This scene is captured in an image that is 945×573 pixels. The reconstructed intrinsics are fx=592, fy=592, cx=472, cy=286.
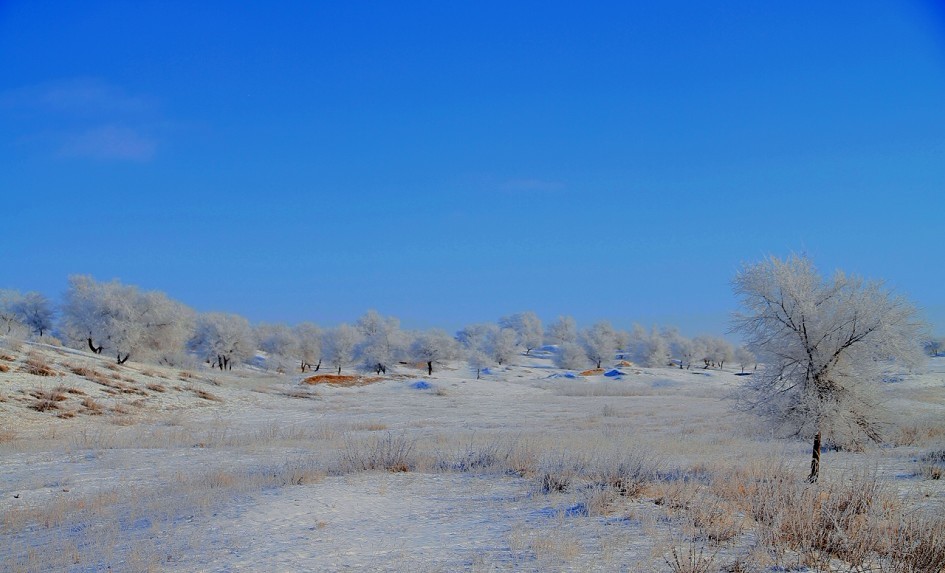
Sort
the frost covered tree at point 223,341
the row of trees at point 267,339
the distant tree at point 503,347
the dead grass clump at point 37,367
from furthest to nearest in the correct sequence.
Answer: the distant tree at point 503,347 < the frost covered tree at point 223,341 < the row of trees at point 267,339 < the dead grass clump at point 37,367

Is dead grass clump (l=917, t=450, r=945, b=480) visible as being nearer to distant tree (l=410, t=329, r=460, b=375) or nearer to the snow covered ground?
the snow covered ground

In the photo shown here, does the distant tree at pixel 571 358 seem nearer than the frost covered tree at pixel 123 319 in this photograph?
No

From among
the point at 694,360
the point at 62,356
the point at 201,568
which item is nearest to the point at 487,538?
the point at 201,568

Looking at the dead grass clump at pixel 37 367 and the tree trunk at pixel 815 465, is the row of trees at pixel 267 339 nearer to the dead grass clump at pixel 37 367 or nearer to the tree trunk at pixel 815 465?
the tree trunk at pixel 815 465

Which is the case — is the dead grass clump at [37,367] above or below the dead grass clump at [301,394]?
above

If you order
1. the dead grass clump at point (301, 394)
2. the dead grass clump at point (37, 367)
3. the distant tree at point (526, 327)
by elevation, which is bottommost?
the dead grass clump at point (301, 394)

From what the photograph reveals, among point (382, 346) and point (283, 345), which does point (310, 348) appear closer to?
point (283, 345)

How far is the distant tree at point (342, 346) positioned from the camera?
80.3 metres

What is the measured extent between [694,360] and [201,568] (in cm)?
11343

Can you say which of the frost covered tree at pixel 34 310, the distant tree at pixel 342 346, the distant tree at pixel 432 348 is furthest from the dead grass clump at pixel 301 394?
the frost covered tree at pixel 34 310

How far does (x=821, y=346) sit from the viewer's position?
1098 cm

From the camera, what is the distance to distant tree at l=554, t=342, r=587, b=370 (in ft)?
296

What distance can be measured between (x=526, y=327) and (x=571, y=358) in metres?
65.3

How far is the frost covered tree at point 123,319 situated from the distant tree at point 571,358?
2185 inches
